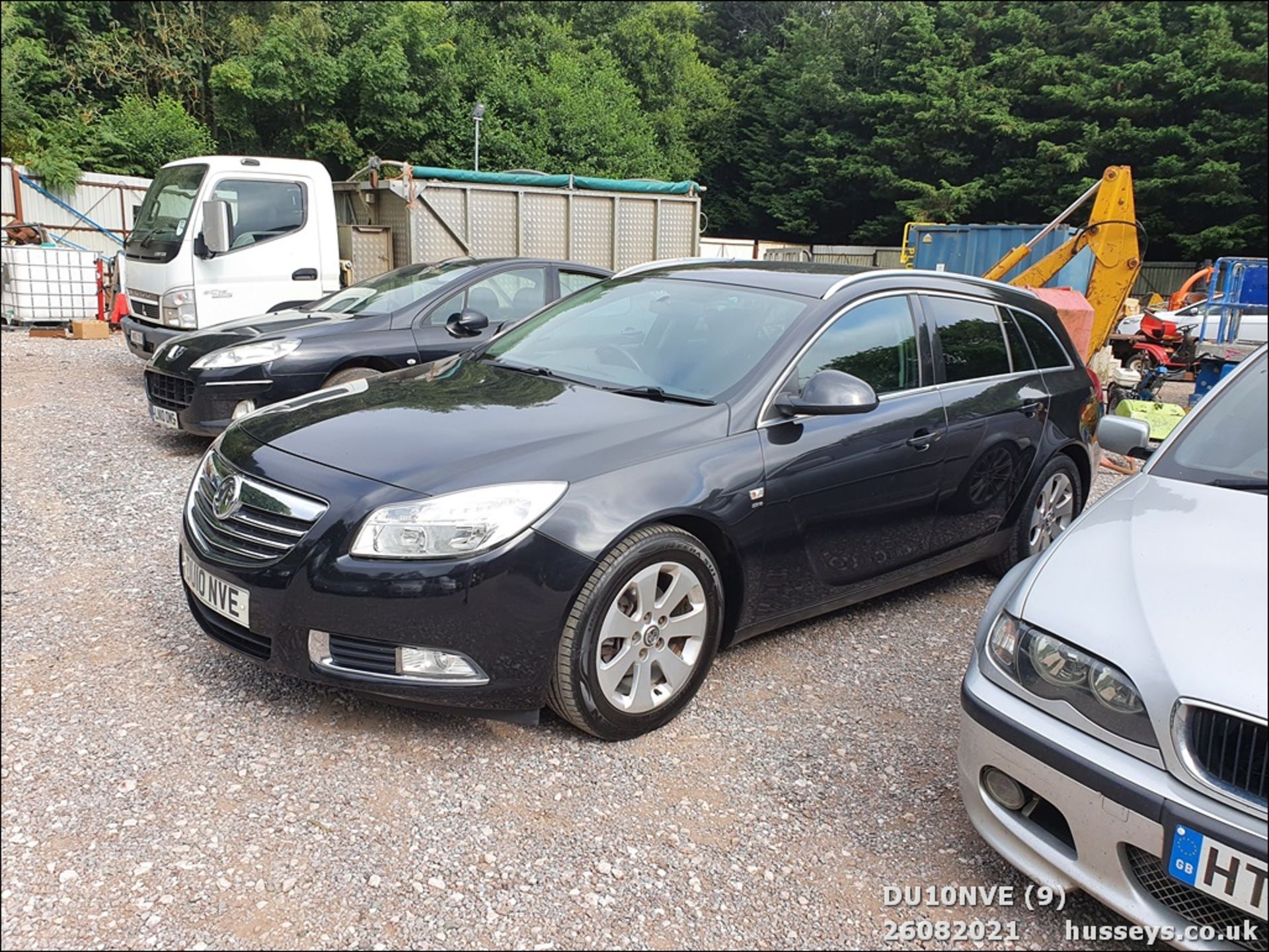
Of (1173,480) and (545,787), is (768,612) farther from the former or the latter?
(1173,480)

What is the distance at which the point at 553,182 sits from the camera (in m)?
12.7

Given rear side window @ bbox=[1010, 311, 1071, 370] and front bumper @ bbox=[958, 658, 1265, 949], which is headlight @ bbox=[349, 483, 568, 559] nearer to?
front bumper @ bbox=[958, 658, 1265, 949]

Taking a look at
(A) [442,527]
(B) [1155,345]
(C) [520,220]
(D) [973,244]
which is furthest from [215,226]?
(D) [973,244]

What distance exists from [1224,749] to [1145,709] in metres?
0.17

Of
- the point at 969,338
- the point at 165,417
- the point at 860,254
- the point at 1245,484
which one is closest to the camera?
the point at 1245,484

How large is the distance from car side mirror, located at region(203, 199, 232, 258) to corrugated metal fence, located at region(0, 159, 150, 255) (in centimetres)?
942

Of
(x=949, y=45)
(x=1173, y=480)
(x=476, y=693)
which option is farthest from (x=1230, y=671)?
(x=949, y=45)

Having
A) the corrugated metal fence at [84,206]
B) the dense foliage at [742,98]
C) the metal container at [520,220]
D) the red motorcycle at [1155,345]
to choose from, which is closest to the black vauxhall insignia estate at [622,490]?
the metal container at [520,220]

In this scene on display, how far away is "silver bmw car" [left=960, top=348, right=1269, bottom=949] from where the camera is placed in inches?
82.3

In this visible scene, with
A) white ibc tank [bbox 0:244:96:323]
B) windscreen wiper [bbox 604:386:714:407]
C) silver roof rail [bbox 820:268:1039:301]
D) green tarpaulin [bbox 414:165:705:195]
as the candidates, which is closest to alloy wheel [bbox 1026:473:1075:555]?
silver roof rail [bbox 820:268:1039:301]

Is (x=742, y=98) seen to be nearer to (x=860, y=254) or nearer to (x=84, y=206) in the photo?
(x=860, y=254)

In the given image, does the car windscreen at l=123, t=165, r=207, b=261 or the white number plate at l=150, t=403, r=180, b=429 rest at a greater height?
the car windscreen at l=123, t=165, r=207, b=261

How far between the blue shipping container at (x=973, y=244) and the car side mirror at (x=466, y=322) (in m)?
16.7

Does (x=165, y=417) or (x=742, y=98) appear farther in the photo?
(x=742, y=98)
